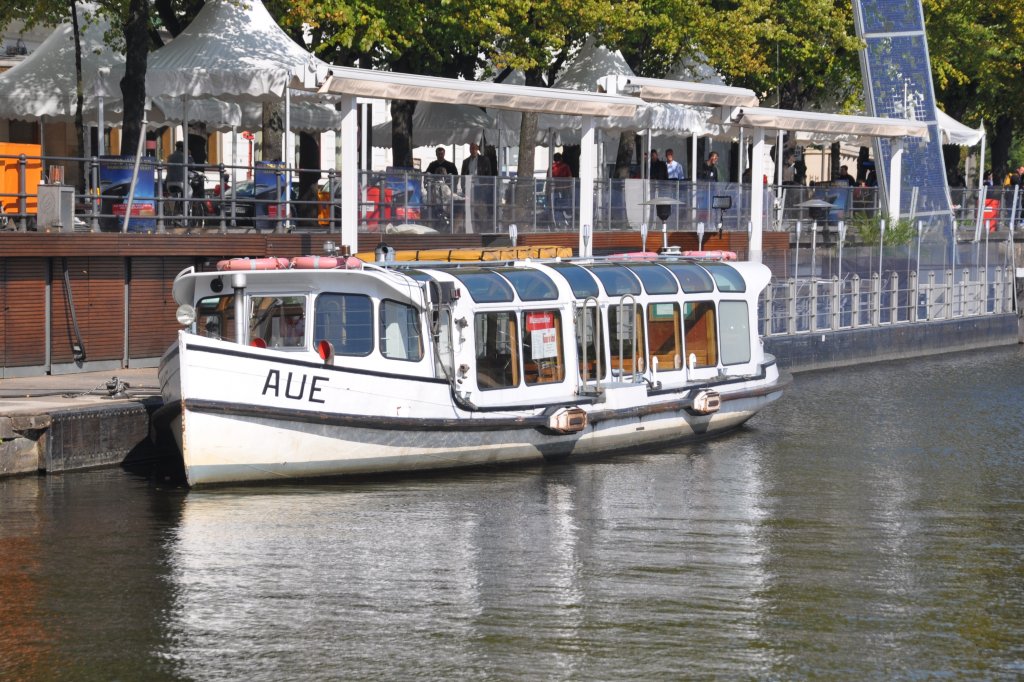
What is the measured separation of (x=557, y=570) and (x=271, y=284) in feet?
19.7

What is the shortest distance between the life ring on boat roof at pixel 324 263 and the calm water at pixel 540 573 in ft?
8.39

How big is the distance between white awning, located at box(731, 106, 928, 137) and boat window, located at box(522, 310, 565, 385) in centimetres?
1242

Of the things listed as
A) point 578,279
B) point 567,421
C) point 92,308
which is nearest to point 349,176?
point 92,308

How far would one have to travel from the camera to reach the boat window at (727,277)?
23.7 m

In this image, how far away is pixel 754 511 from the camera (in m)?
17.9

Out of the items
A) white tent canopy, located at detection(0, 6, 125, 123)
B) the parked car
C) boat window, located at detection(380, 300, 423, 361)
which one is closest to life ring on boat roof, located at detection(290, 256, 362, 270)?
boat window, located at detection(380, 300, 423, 361)

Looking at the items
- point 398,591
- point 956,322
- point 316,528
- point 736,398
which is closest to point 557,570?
point 398,591

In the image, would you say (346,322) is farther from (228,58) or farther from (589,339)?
(228,58)

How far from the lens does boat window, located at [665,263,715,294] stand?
2312cm

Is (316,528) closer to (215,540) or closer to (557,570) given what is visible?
(215,540)

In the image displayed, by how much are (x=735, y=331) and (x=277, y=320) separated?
7402 mm

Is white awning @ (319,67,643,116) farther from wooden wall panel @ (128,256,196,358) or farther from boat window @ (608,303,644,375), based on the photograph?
boat window @ (608,303,644,375)

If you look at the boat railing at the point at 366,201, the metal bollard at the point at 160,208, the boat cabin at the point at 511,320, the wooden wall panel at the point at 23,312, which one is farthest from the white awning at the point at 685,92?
the wooden wall panel at the point at 23,312

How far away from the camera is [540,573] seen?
1497 cm
